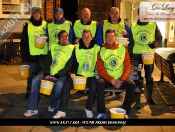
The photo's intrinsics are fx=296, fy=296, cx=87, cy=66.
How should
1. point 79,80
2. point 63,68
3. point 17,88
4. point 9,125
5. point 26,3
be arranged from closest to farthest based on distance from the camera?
point 9,125
point 79,80
point 63,68
point 17,88
point 26,3

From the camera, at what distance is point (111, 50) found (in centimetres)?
566

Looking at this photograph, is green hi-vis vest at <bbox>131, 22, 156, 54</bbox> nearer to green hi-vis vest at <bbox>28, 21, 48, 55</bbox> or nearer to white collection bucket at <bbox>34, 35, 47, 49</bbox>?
white collection bucket at <bbox>34, 35, 47, 49</bbox>

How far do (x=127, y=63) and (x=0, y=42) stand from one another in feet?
21.1

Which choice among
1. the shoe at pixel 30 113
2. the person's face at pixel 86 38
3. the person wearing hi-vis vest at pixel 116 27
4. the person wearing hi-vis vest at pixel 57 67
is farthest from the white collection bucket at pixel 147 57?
the shoe at pixel 30 113

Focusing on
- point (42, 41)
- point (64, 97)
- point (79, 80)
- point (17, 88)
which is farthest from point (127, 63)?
point (17, 88)

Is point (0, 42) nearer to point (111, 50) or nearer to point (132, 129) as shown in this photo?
point (111, 50)

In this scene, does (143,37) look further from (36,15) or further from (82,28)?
(36,15)

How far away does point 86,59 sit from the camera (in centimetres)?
575

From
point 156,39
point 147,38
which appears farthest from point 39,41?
point 156,39

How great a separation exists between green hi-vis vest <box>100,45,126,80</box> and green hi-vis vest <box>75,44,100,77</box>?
21 cm

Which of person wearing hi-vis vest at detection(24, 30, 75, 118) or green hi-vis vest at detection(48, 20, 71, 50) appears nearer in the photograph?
person wearing hi-vis vest at detection(24, 30, 75, 118)

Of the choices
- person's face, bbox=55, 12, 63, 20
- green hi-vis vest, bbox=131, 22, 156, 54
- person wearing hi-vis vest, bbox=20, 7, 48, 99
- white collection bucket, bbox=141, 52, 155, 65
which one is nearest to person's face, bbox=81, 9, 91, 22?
person's face, bbox=55, 12, 63, 20

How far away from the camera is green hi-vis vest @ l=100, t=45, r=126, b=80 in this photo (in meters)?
5.66

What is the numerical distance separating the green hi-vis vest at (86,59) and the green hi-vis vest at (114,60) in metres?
0.21
